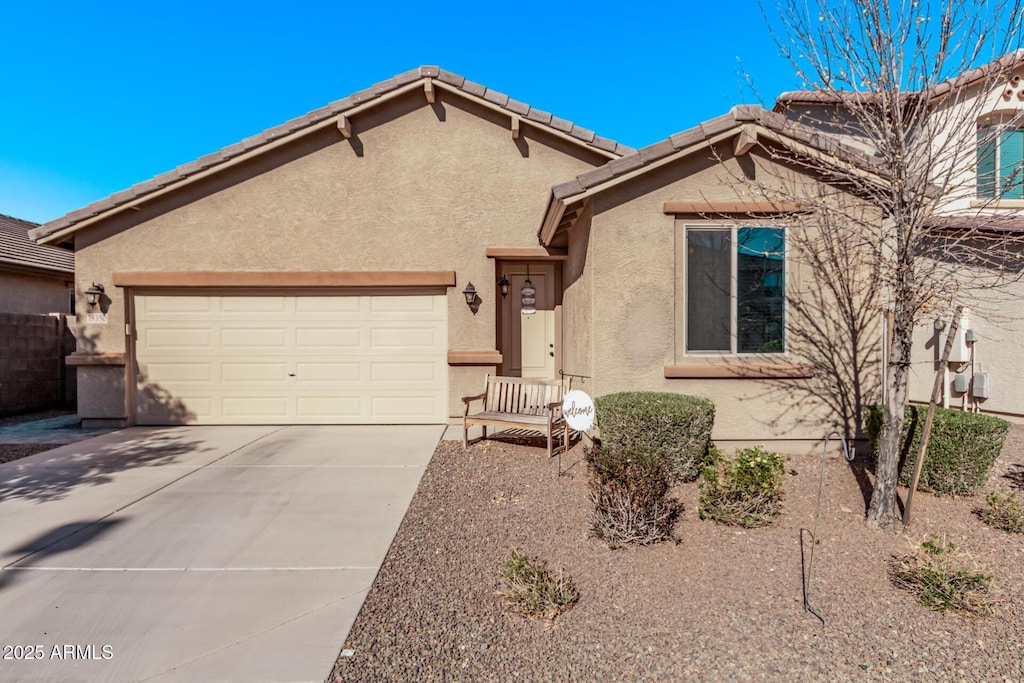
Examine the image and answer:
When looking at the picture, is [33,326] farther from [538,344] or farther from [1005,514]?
[1005,514]

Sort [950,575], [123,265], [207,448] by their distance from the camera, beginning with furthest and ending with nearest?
[123,265]
[207,448]
[950,575]

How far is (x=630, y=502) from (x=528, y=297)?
19.2 ft

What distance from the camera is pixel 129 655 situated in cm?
294

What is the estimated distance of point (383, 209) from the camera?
360 inches

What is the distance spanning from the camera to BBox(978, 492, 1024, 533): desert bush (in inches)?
175

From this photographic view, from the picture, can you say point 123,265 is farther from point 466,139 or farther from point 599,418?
point 599,418

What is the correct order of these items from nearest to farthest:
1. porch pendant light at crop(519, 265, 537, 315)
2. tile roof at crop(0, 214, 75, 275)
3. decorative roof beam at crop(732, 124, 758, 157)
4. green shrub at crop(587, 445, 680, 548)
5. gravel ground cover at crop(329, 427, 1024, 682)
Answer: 1. gravel ground cover at crop(329, 427, 1024, 682)
2. green shrub at crop(587, 445, 680, 548)
3. decorative roof beam at crop(732, 124, 758, 157)
4. porch pendant light at crop(519, 265, 537, 315)
5. tile roof at crop(0, 214, 75, 275)

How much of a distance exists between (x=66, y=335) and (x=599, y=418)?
41.8ft

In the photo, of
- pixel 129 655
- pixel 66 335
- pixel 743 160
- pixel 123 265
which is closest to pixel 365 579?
pixel 129 655

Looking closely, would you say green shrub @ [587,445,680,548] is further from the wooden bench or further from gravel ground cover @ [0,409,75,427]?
gravel ground cover @ [0,409,75,427]

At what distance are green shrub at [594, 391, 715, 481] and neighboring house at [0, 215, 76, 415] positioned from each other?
1226 cm

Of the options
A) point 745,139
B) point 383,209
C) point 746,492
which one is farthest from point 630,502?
point 383,209

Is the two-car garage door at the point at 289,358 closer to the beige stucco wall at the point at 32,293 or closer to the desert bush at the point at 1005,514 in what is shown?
the desert bush at the point at 1005,514

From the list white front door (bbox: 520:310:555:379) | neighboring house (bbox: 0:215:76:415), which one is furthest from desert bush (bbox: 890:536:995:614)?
neighboring house (bbox: 0:215:76:415)
